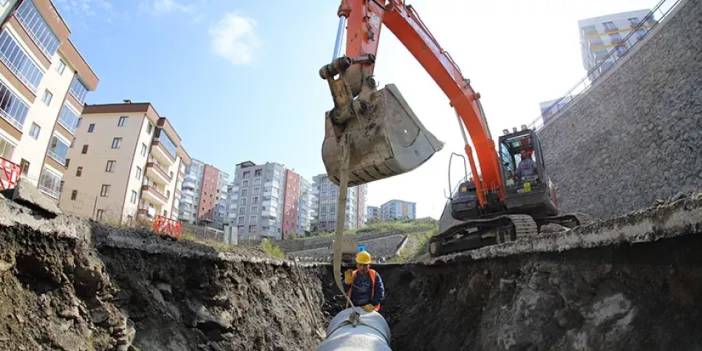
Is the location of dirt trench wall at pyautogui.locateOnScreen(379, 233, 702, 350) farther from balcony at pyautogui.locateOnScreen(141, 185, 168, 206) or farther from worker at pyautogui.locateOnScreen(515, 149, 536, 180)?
balcony at pyautogui.locateOnScreen(141, 185, 168, 206)

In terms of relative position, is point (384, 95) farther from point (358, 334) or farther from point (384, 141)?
point (358, 334)

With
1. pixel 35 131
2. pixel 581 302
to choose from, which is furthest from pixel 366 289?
pixel 35 131

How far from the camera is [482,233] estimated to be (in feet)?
25.3

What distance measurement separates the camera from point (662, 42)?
13289 mm

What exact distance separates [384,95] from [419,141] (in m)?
0.78

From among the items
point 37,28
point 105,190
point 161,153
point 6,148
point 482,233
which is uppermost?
point 37,28

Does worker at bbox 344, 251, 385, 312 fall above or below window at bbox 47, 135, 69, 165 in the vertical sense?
below

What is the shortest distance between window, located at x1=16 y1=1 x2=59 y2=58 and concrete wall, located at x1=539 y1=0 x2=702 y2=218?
88.3 feet

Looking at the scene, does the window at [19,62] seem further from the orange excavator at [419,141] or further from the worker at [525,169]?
the worker at [525,169]

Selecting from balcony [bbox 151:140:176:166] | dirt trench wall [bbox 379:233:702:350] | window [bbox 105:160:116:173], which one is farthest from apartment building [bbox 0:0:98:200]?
dirt trench wall [bbox 379:233:702:350]

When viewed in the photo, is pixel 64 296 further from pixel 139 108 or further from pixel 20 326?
pixel 139 108

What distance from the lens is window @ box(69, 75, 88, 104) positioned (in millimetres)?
25514

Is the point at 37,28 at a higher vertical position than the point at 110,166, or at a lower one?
higher

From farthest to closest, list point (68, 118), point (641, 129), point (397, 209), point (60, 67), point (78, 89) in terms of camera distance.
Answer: point (397, 209), point (78, 89), point (68, 118), point (60, 67), point (641, 129)
